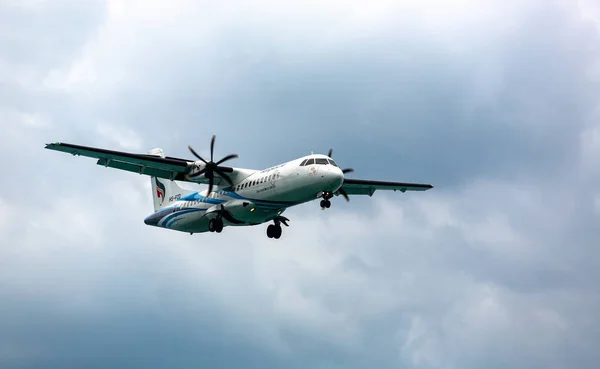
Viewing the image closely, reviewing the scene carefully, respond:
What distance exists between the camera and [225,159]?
144 feet

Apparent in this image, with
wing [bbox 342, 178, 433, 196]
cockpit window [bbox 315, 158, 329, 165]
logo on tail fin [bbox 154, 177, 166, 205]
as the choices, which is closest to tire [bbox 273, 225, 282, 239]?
wing [bbox 342, 178, 433, 196]

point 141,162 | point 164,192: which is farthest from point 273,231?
point 164,192

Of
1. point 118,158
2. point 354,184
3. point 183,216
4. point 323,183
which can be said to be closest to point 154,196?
point 183,216

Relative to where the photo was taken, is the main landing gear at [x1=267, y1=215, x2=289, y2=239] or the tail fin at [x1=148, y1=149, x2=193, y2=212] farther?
the tail fin at [x1=148, y1=149, x2=193, y2=212]

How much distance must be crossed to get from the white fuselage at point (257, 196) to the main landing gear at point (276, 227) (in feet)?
4.35

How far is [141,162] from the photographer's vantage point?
1720 inches

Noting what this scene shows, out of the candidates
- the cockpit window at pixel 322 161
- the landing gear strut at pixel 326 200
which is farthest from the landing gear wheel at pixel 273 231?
the cockpit window at pixel 322 161

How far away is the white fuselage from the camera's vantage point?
Answer: 39938mm

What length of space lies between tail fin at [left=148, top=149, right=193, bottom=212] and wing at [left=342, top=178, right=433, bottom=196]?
10.5 m

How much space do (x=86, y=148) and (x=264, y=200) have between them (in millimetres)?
10097

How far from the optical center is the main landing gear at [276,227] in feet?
152

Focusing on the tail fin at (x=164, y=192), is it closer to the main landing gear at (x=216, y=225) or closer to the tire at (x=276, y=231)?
the main landing gear at (x=216, y=225)

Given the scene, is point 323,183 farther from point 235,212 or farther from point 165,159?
point 165,159

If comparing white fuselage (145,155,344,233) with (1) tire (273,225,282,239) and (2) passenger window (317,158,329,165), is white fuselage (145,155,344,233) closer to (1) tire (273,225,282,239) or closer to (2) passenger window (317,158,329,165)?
(2) passenger window (317,158,329,165)
